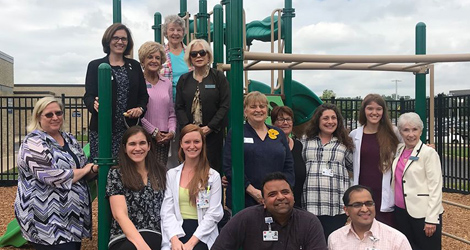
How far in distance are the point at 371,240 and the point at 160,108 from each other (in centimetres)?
201

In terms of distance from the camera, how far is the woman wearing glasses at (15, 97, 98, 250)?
306 cm

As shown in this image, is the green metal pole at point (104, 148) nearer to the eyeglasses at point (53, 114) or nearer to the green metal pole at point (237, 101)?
the eyeglasses at point (53, 114)

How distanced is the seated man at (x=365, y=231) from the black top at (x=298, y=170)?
0.71m

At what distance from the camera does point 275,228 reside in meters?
2.63

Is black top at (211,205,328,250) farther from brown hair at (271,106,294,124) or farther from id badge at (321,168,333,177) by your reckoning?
brown hair at (271,106,294,124)

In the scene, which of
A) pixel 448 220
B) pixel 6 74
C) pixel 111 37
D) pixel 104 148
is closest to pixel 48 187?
pixel 104 148

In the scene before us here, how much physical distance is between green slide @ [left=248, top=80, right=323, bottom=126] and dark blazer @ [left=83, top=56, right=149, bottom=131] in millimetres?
2801

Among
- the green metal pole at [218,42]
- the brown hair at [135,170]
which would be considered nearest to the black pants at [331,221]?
the brown hair at [135,170]

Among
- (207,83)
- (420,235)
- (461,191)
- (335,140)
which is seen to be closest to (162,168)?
(207,83)

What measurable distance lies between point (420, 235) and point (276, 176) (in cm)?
139

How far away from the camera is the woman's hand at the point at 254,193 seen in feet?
10.3

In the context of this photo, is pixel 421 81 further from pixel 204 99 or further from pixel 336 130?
pixel 204 99

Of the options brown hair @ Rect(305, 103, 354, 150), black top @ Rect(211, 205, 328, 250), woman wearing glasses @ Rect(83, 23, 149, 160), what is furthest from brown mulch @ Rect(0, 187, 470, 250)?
black top @ Rect(211, 205, 328, 250)

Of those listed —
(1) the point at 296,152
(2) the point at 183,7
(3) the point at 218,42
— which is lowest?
(1) the point at 296,152
